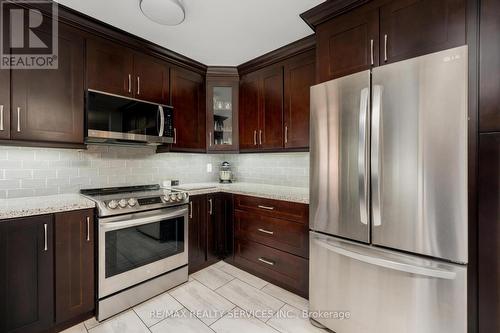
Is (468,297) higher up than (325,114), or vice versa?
(325,114)

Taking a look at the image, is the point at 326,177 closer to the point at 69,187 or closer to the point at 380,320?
the point at 380,320

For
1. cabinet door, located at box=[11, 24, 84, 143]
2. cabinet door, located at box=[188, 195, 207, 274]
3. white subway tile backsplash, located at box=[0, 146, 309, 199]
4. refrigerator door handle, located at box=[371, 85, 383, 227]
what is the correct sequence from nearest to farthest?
refrigerator door handle, located at box=[371, 85, 383, 227] < cabinet door, located at box=[11, 24, 84, 143] < white subway tile backsplash, located at box=[0, 146, 309, 199] < cabinet door, located at box=[188, 195, 207, 274]

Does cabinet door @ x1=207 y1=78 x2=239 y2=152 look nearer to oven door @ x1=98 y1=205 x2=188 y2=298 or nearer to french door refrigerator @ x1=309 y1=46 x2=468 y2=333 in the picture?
oven door @ x1=98 y1=205 x2=188 y2=298

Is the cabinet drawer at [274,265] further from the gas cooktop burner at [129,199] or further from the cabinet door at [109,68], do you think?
the cabinet door at [109,68]

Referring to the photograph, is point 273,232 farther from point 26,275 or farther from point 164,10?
point 164,10

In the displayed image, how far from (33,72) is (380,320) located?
9.87ft

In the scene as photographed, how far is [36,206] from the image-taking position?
1.57 metres

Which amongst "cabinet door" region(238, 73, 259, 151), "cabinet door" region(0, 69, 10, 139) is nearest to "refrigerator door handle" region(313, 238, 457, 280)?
"cabinet door" region(238, 73, 259, 151)

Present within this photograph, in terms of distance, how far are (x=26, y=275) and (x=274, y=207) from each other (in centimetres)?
192

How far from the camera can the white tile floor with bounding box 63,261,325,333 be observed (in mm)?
1730

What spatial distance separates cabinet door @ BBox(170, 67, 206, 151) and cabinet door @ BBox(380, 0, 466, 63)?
6.84ft

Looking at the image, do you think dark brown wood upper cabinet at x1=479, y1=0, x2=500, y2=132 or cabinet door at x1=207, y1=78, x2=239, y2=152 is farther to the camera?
cabinet door at x1=207, y1=78, x2=239, y2=152

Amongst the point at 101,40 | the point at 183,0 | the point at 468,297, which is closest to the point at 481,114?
the point at 468,297

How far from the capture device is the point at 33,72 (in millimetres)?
1741
